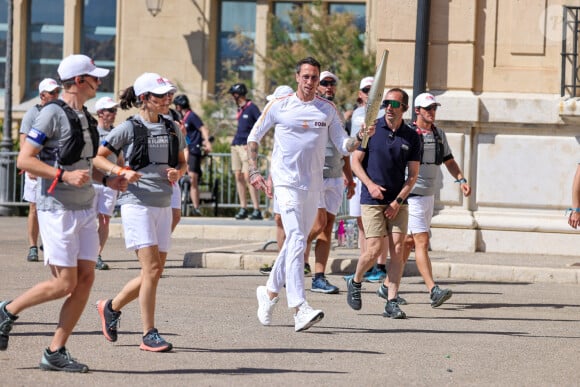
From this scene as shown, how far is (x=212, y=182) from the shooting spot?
23391 mm

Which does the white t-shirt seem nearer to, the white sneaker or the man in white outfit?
the man in white outfit

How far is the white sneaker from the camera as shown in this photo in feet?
32.9

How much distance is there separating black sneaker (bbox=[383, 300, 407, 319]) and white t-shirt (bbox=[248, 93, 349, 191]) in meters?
1.39

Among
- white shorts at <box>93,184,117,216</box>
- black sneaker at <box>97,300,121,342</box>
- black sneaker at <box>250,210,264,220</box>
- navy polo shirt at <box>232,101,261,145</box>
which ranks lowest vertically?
black sneaker at <box>250,210,264,220</box>

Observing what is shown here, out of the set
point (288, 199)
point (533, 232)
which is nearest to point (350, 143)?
point (288, 199)

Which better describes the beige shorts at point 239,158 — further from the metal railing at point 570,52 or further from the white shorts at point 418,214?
the white shorts at point 418,214

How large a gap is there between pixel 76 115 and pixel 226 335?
2476mm

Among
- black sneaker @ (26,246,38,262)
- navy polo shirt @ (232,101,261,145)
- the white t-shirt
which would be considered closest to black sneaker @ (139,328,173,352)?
the white t-shirt

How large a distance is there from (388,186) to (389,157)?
0.25m

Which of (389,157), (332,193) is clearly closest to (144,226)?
(389,157)

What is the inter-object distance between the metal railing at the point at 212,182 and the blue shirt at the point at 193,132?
3.35 feet

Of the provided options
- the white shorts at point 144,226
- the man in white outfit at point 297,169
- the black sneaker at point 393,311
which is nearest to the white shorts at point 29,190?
the man in white outfit at point 297,169

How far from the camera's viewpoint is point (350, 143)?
10.6m

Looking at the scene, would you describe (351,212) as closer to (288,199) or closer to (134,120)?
(288,199)
